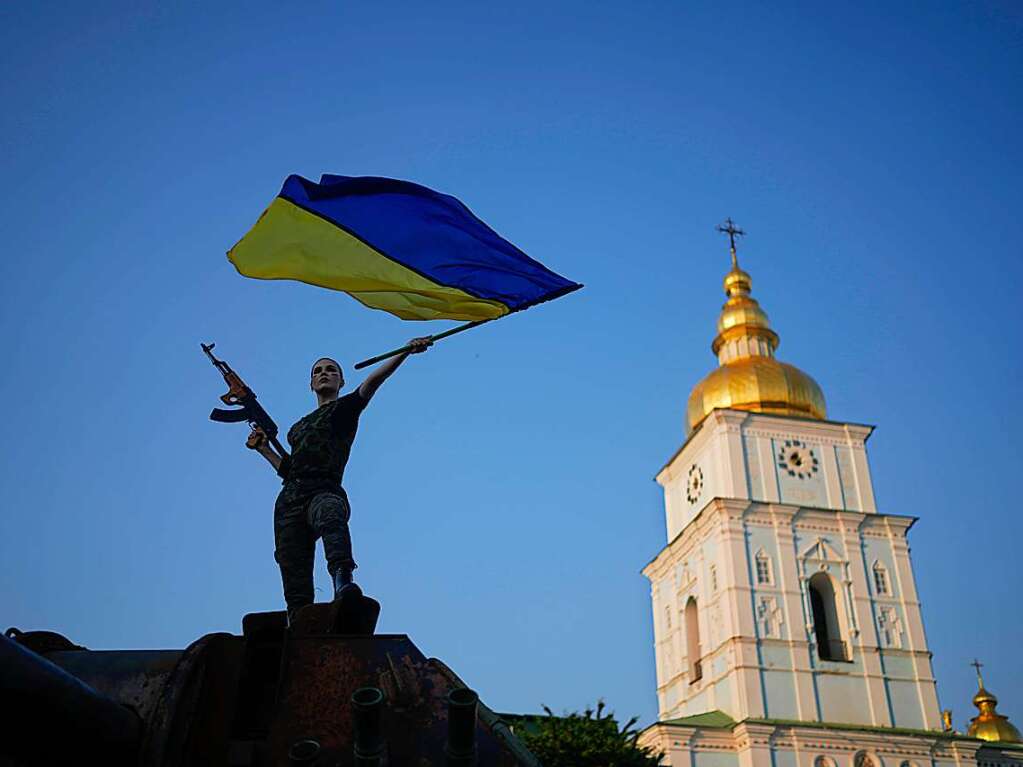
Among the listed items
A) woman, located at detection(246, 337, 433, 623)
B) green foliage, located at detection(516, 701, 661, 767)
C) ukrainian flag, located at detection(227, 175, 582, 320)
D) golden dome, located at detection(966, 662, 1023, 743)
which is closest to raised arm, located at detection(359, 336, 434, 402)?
woman, located at detection(246, 337, 433, 623)

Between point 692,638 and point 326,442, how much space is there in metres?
36.1

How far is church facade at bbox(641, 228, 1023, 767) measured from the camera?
113 feet

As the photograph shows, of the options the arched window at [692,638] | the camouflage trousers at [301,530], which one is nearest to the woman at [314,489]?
the camouflage trousers at [301,530]

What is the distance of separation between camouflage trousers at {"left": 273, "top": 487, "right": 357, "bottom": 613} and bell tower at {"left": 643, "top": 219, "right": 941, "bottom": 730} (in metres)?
31.4

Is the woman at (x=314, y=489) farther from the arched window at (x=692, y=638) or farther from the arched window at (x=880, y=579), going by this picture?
Answer: the arched window at (x=880, y=579)

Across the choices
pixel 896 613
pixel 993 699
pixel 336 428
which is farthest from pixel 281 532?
pixel 993 699

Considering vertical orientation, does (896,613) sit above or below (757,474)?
below

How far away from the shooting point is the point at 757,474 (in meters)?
38.9

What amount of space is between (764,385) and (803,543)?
256 inches

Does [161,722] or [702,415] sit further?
[702,415]

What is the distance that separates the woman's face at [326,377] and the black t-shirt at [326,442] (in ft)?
1.05

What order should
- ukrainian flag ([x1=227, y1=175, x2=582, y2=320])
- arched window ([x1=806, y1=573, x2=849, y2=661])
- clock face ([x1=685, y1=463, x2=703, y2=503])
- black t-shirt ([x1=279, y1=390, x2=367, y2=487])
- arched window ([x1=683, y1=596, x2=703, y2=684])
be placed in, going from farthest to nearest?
clock face ([x1=685, y1=463, x2=703, y2=503]), arched window ([x1=683, y1=596, x2=703, y2=684]), arched window ([x1=806, y1=573, x2=849, y2=661]), ukrainian flag ([x1=227, y1=175, x2=582, y2=320]), black t-shirt ([x1=279, y1=390, x2=367, y2=487])

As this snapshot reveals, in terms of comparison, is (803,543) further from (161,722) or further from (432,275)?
(161,722)

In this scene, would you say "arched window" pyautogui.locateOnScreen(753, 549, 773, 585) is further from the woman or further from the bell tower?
the woman
